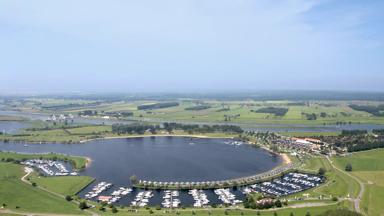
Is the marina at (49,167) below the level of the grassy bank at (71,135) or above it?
below

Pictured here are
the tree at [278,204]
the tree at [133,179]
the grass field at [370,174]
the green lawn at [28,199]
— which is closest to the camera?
the green lawn at [28,199]

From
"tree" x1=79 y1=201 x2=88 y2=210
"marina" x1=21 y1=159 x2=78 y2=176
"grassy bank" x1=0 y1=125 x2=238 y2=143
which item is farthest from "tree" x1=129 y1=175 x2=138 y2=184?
"grassy bank" x1=0 y1=125 x2=238 y2=143

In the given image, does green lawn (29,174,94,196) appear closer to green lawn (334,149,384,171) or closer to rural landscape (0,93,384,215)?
rural landscape (0,93,384,215)

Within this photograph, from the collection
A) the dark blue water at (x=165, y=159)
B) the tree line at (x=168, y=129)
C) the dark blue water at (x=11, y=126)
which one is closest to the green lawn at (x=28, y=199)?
the dark blue water at (x=165, y=159)

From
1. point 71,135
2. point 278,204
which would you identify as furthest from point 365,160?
point 71,135

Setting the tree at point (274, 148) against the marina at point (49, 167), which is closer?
the marina at point (49, 167)

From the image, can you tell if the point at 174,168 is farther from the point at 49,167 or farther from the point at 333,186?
the point at 333,186

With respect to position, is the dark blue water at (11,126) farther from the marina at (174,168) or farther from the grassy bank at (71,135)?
the marina at (174,168)
